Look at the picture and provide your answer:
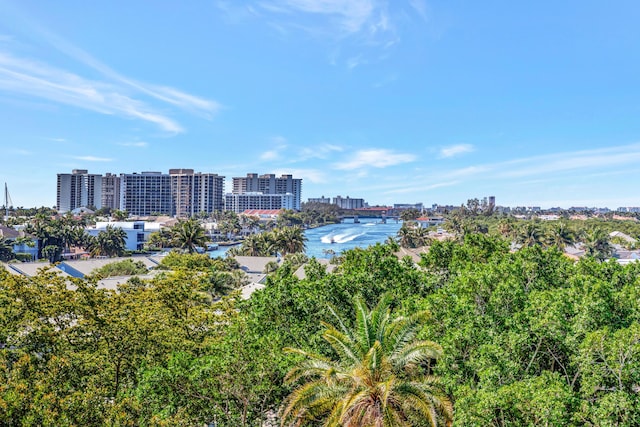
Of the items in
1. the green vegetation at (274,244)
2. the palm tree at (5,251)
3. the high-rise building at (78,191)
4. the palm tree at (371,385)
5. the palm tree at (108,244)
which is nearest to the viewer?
the palm tree at (371,385)

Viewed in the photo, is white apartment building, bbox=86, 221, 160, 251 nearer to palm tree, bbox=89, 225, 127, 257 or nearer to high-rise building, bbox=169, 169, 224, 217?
palm tree, bbox=89, 225, 127, 257

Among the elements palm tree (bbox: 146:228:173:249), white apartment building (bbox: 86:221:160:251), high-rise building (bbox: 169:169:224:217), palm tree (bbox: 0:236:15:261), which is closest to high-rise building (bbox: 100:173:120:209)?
high-rise building (bbox: 169:169:224:217)

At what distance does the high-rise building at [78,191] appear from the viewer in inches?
7416

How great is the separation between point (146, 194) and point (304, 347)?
7210 inches

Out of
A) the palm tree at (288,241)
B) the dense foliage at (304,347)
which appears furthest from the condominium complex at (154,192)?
the dense foliage at (304,347)

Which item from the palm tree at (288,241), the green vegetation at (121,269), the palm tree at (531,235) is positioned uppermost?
the palm tree at (531,235)

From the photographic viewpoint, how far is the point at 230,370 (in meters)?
11.8

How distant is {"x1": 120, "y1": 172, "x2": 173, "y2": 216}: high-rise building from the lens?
18075 centimetres

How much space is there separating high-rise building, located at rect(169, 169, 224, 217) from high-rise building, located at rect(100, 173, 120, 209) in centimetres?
2903

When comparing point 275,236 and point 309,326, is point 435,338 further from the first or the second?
point 275,236

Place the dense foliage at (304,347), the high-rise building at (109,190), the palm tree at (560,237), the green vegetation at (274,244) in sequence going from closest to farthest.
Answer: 1. the dense foliage at (304,347)
2. the palm tree at (560,237)
3. the green vegetation at (274,244)
4. the high-rise building at (109,190)

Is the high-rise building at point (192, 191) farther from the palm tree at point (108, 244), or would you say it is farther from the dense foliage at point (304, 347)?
the dense foliage at point (304, 347)

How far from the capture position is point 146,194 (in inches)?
7185

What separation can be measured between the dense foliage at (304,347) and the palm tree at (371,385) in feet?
2.03
